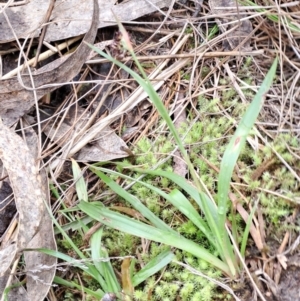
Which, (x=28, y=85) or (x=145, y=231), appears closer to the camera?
(x=145, y=231)

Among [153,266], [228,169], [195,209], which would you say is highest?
[228,169]

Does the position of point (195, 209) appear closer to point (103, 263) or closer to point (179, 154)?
point (179, 154)

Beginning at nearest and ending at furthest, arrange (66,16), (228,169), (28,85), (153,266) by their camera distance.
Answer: (228,169), (153,266), (28,85), (66,16)

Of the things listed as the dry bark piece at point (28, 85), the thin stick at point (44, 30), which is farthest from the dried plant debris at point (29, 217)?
the thin stick at point (44, 30)

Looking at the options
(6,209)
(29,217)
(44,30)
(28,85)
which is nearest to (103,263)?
(29,217)

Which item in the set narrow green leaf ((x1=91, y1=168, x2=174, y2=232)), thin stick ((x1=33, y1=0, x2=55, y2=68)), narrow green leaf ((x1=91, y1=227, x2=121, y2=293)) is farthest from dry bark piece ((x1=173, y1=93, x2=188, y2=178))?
thin stick ((x1=33, y1=0, x2=55, y2=68))

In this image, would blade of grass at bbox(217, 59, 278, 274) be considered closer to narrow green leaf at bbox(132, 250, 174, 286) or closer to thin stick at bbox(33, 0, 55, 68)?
narrow green leaf at bbox(132, 250, 174, 286)

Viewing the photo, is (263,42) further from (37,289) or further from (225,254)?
(37,289)

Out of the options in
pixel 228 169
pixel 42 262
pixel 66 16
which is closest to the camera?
pixel 228 169
